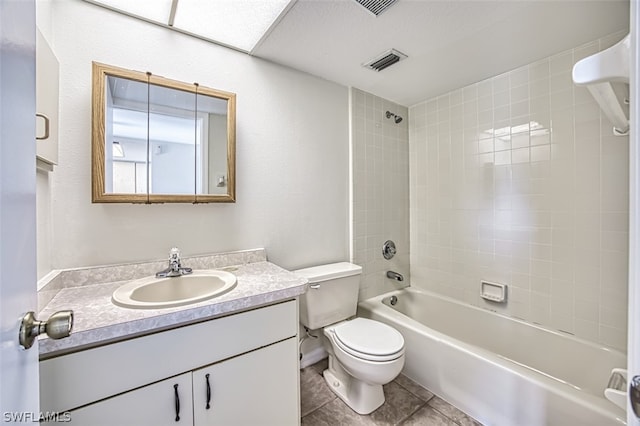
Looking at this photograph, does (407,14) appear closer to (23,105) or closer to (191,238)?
(23,105)

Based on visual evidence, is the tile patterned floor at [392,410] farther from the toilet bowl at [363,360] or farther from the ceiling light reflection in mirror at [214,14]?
the ceiling light reflection in mirror at [214,14]

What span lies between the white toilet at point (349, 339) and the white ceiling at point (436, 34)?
1385mm

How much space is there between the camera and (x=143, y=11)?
1.28 meters

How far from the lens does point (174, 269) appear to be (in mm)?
1266

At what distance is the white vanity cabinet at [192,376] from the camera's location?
780 mm

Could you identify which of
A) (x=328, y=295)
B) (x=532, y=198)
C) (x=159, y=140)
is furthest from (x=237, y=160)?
(x=532, y=198)

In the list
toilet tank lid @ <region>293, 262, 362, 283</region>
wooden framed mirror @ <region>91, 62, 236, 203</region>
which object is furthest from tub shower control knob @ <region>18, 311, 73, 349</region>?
toilet tank lid @ <region>293, 262, 362, 283</region>

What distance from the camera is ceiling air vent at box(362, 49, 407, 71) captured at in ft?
5.30

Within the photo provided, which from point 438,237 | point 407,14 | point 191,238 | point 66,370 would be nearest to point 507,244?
point 438,237

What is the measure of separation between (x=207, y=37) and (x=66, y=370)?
162 cm

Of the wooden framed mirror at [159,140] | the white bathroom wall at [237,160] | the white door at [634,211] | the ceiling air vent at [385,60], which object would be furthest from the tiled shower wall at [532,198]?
the wooden framed mirror at [159,140]

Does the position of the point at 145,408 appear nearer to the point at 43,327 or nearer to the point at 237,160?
the point at 43,327

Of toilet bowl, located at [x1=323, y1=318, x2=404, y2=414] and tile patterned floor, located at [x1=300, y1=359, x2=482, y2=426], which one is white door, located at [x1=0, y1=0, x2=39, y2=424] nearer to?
toilet bowl, located at [x1=323, y1=318, x2=404, y2=414]

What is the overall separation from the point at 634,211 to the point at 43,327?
1064 millimetres
